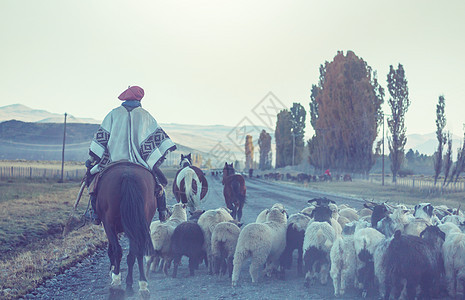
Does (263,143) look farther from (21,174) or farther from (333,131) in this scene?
(21,174)

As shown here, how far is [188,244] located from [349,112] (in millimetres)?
44946

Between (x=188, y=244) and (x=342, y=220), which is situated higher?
(x=342, y=220)

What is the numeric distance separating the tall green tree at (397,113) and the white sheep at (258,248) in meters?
37.1

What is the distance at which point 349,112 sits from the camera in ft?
165

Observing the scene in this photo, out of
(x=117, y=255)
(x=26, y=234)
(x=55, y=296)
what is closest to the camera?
(x=117, y=255)

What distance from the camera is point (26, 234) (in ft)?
41.3

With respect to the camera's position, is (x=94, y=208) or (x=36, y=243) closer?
(x=94, y=208)

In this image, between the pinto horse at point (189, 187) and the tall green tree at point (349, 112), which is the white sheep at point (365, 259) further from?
the tall green tree at point (349, 112)

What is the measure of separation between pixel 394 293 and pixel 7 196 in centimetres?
2029

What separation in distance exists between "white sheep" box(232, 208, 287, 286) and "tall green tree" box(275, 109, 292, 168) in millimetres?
73762

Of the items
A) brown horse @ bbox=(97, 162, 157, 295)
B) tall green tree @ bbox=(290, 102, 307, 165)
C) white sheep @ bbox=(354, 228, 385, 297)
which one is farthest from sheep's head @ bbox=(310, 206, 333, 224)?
tall green tree @ bbox=(290, 102, 307, 165)

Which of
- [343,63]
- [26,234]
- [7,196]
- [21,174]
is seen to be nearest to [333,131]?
[343,63]

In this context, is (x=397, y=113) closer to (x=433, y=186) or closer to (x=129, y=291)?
(x=433, y=186)

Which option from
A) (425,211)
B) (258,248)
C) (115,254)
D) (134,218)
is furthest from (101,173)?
(425,211)
